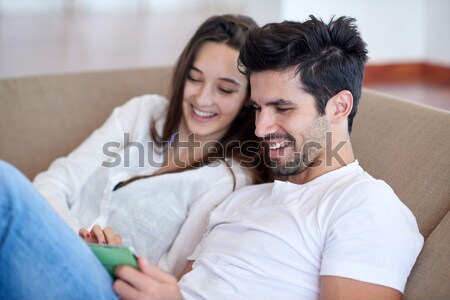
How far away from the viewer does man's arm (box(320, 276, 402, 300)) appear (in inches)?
48.9

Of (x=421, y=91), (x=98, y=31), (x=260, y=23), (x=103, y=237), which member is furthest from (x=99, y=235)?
(x=98, y=31)

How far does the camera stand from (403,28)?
5766 millimetres

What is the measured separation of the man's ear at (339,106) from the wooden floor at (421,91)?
11.0 ft

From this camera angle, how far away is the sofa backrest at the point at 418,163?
1372 millimetres

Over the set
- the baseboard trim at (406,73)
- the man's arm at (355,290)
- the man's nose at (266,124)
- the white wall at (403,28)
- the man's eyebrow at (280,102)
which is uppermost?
the man's eyebrow at (280,102)

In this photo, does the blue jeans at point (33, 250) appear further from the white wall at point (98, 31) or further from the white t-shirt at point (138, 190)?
the white wall at point (98, 31)

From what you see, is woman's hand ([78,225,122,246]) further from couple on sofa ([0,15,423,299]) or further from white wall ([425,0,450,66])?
white wall ([425,0,450,66])

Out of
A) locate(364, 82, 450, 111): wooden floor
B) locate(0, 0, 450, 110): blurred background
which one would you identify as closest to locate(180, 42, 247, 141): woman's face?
locate(0, 0, 450, 110): blurred background

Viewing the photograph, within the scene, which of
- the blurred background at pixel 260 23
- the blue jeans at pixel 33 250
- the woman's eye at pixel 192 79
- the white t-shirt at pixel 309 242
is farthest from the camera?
the blurred background at pixel 260 23

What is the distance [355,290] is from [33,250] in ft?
2.04

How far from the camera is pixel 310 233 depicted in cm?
138

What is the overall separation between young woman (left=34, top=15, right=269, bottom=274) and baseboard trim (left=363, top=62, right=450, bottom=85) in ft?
A: 12.7

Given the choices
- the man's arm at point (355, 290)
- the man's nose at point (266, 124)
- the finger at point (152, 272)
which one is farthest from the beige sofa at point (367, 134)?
the finger at point (152, 272)

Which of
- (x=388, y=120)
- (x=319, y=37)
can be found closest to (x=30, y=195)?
(x=319, y=37)
